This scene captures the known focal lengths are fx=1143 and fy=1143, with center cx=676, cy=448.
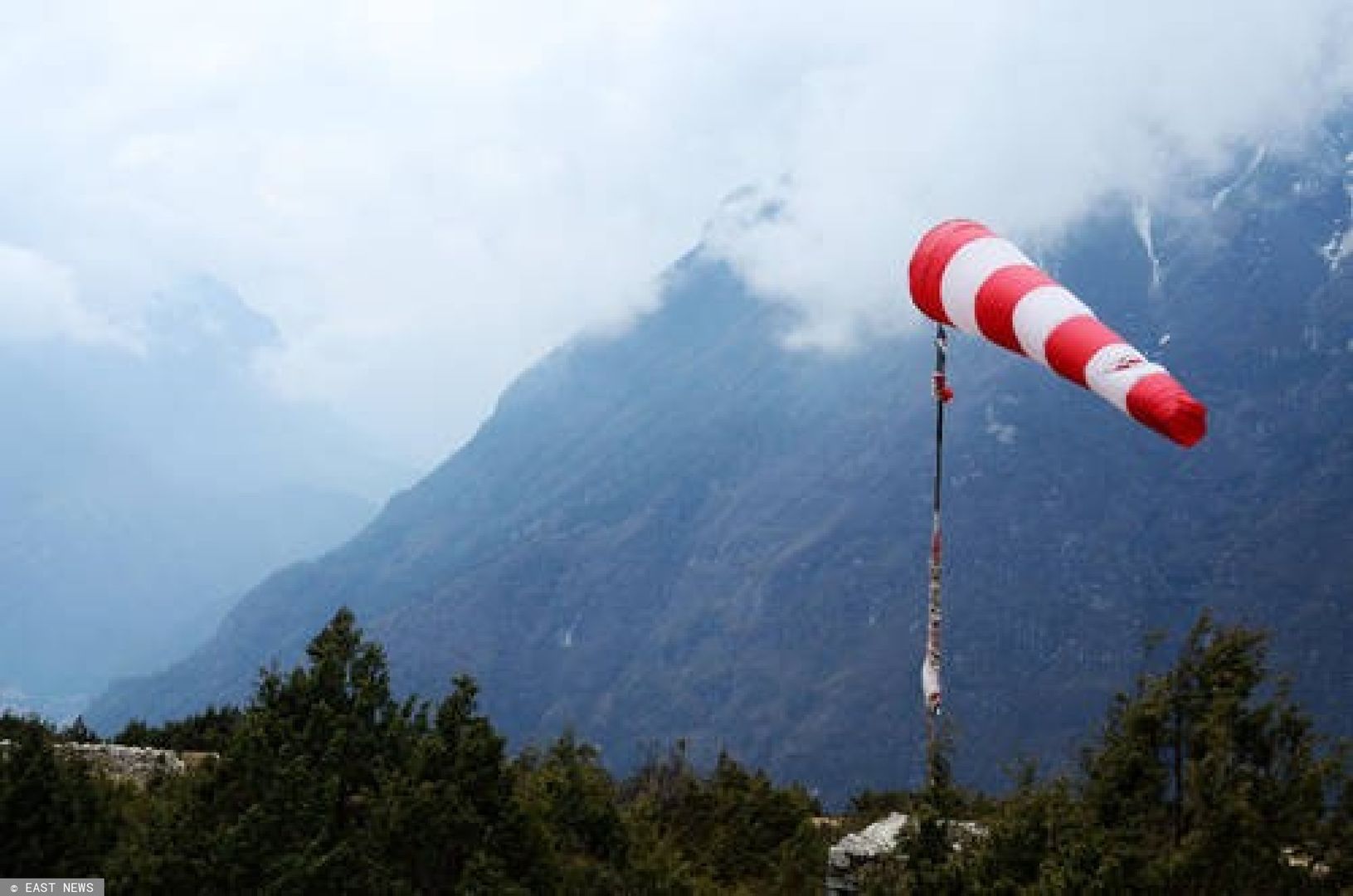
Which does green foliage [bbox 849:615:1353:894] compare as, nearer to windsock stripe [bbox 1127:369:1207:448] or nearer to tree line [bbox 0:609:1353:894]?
tree line [bbox 0:609:1353:894]

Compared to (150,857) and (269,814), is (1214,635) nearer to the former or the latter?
(269,814)

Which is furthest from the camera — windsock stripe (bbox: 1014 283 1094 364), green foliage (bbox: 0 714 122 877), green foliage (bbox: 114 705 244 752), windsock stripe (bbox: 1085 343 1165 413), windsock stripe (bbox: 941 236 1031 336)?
green foliage (bbox: 114 705 244 752)

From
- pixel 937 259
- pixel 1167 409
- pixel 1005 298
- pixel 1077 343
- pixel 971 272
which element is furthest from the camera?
pixel 937 259

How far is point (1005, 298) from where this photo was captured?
10.2 meters

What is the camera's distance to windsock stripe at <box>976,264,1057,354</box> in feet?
33.1

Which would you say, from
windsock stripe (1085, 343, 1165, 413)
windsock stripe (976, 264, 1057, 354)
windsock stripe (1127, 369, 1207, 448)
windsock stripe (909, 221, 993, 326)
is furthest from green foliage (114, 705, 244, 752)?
windsock stripe (1127, 369, 1207, 448)

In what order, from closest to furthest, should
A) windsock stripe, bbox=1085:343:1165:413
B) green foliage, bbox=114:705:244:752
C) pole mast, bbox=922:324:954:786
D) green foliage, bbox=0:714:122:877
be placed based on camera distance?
windsock stripe, bbox=1085:343:1165:413, pole mast, bbox=922:324:954:786, green foliage, bbox=0:714:122:877, green foliage, bbox=114:705:244:752

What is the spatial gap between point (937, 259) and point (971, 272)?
0.59m

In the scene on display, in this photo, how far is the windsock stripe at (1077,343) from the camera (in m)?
8.98

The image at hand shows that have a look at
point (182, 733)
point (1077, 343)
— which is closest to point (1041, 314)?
point (1077, 343)

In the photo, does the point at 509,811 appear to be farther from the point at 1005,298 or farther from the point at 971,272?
the point at 1005,298

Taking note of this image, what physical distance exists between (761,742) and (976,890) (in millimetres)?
185260

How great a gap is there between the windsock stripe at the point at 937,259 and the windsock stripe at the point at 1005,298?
0.74m

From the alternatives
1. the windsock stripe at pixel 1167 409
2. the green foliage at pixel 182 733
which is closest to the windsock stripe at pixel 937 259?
the windsock stripe at pixel 1167 409
